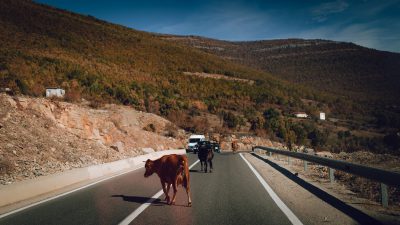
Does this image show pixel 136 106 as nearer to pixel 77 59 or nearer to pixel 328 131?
pixel 77 59

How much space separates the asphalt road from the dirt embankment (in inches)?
183

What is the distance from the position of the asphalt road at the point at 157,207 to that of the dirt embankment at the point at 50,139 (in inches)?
183

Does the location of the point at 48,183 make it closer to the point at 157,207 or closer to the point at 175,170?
the point at 157,207

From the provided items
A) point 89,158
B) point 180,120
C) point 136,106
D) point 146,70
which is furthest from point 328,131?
point 89,158

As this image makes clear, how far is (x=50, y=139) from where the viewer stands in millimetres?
23250

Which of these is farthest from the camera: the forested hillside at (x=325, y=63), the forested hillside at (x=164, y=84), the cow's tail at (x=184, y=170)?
the forested hillside at (x=325, y=63)

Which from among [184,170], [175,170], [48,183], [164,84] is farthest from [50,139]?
[164,84]

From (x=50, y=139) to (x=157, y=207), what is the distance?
631 inches

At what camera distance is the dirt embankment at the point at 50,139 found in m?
18.1

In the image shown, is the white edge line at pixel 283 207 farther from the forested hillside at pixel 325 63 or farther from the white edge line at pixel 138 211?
the forested hillside at pixel 325 63

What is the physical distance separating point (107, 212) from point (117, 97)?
151 ft

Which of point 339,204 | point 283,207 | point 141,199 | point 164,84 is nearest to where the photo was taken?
point 283,207

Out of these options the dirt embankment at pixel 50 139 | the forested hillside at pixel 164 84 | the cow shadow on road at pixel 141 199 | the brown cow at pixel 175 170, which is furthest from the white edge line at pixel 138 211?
the forested hillside at pixel 164 84

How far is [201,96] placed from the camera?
70.3 metres
